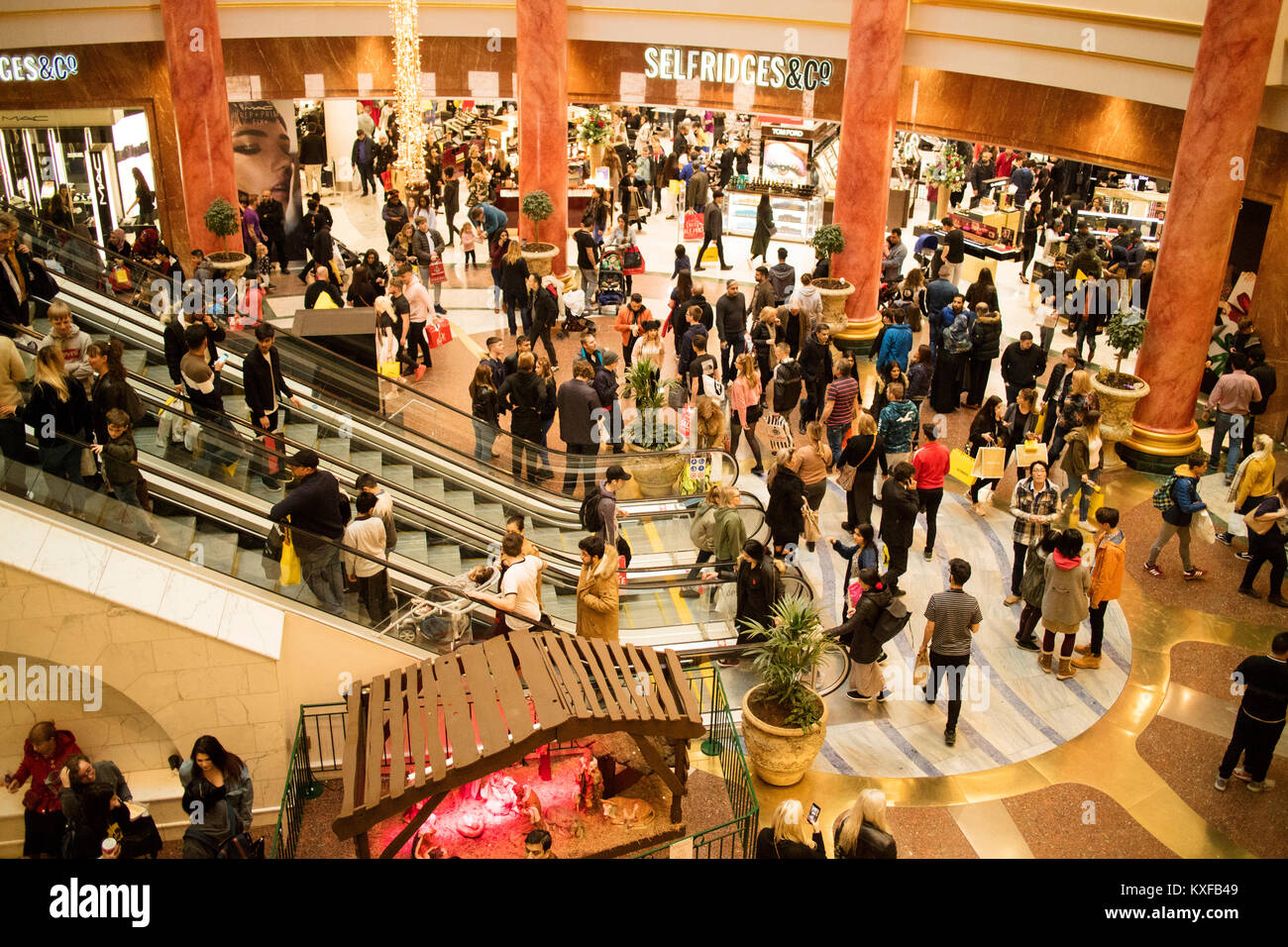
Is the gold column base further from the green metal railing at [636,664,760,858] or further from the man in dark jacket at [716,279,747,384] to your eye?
the green metal railing at [636,664,760,858]

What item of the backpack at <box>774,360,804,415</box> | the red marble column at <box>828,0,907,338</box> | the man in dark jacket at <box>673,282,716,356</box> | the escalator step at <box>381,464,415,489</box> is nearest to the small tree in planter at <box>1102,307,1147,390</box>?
the backpack at <box>774,360,804,415</box>

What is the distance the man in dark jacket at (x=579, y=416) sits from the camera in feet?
36.9

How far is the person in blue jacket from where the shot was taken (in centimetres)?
1315

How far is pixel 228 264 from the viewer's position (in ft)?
53.7

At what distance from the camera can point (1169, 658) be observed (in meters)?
9.50

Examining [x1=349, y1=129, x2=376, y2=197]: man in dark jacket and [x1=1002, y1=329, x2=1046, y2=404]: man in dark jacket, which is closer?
[x1=1002, y1=329, x2=1046, y2=404]: man in dark jacket

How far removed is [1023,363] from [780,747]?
21.6 feet

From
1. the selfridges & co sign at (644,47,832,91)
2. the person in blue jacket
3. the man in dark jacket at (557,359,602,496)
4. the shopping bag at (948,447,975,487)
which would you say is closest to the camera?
the man in dark jacket at (557,359,602,496)

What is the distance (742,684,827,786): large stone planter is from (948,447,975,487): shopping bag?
4.54 m

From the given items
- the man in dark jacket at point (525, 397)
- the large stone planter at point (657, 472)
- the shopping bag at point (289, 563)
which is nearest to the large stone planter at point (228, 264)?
the man in dark jacket at point (525, 397)

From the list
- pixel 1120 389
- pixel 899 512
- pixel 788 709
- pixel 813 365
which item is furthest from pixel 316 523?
pixel 1120 389

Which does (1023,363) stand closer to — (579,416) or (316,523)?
(579,416)
